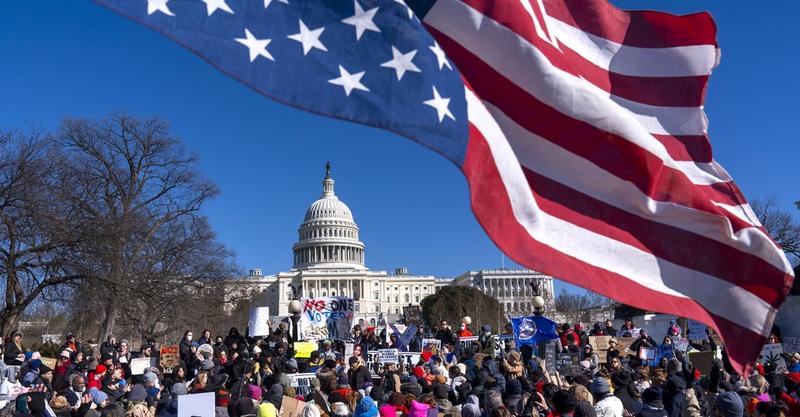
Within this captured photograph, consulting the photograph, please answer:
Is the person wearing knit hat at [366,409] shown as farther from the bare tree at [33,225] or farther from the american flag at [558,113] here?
the bare tree at [33,225]

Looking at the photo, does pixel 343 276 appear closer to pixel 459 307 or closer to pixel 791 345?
Answer: pixel 459 307

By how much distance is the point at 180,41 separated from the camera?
3.99 meters

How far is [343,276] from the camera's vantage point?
144 meters

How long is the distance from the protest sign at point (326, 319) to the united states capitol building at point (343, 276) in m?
119

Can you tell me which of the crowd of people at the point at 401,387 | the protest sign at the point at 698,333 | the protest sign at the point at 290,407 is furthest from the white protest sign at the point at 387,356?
the protest sign at the point at 290,407

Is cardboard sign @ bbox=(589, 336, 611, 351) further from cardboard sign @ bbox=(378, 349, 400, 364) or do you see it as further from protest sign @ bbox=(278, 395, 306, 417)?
protest sign @ bbox=(278, 395, 306, 417)

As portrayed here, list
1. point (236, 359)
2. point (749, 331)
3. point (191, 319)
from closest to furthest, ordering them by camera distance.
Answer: point (749, 331) < point (236, 359) < point (191, 319)

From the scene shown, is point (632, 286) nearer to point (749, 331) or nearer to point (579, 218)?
point (579, 218)

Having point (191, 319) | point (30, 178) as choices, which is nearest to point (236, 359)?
point (30, 178)

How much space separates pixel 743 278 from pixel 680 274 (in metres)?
0.47

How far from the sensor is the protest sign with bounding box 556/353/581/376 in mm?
12375

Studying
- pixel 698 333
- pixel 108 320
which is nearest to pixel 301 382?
pixel 698 333

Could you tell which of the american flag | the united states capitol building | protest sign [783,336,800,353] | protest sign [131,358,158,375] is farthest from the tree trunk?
the united states capitol building

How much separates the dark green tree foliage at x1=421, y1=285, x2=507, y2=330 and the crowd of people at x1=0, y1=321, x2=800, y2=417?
71.7m
